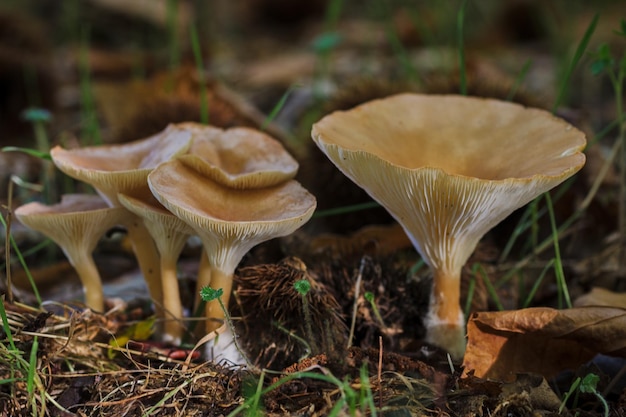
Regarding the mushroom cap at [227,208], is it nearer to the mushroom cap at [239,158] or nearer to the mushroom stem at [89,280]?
the mushroom cap at [239,158]

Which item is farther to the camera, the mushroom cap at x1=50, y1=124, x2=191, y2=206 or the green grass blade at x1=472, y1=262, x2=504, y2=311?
the green grass blade at x1=472, y1=262, x2=504, y2=311

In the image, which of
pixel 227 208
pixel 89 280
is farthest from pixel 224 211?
pixel 89 280

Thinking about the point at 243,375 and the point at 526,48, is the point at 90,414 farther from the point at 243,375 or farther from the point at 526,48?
the point at 526,48

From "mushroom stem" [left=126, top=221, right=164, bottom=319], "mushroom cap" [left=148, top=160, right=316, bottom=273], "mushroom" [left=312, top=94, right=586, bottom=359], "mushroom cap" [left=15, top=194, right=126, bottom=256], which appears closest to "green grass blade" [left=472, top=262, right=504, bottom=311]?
"mushroom" [left=312, top=94, right=586, bottom=359]

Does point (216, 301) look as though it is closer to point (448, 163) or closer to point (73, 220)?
point (73, 220)

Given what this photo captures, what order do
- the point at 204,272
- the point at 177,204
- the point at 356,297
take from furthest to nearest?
the point at 204,272 → the point at 356,297 → the point at 177,204

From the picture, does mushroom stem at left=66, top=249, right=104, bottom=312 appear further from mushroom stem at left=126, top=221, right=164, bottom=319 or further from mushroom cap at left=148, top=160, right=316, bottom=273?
mushroom cap at left=148, top=160, right=316, bottom=273
